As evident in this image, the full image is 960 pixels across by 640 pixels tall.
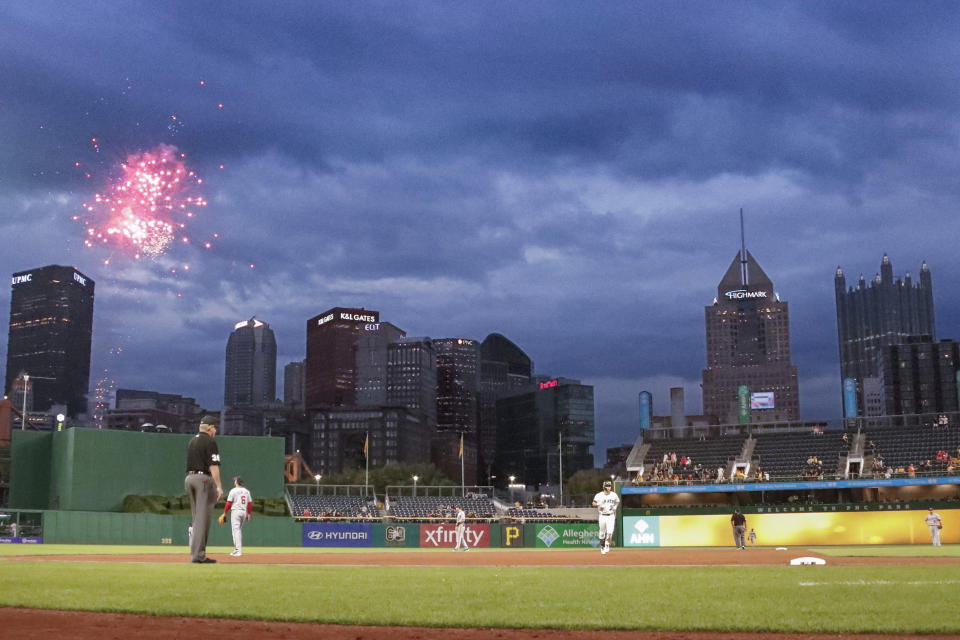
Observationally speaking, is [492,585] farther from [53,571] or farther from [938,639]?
[53,571]

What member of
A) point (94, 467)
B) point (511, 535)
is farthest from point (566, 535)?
point (94, 467)

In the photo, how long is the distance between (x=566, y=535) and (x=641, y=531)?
7672 millimetres

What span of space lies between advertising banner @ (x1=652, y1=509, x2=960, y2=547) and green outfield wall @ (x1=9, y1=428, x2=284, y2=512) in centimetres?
2754

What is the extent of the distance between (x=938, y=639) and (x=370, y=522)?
51.8 metres

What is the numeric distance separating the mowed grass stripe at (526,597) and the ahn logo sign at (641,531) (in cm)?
4844

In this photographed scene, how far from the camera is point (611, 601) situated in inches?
358

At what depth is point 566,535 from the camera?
5534 cm

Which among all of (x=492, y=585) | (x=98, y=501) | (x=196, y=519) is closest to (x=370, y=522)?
(x=98, y=501)

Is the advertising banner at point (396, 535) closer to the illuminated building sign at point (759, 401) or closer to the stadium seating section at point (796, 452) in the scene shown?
the stadium seating section at point (796, 452)

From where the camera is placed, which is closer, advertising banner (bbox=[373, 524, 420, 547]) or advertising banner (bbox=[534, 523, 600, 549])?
advertising banner (bbox=[373, 524, 420, 547])

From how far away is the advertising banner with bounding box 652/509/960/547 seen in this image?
2157 inches

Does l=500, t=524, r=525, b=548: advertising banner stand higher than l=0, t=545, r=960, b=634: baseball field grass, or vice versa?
l=0, t=545, r=960, b=634: baseball field grass

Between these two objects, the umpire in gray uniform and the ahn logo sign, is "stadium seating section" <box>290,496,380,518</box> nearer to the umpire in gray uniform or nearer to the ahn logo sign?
the ahn logo sign

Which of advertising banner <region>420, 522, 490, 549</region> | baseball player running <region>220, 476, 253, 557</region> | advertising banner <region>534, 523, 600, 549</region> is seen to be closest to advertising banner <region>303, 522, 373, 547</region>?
advertising banner <region>420, 522, 490, 549</region>
